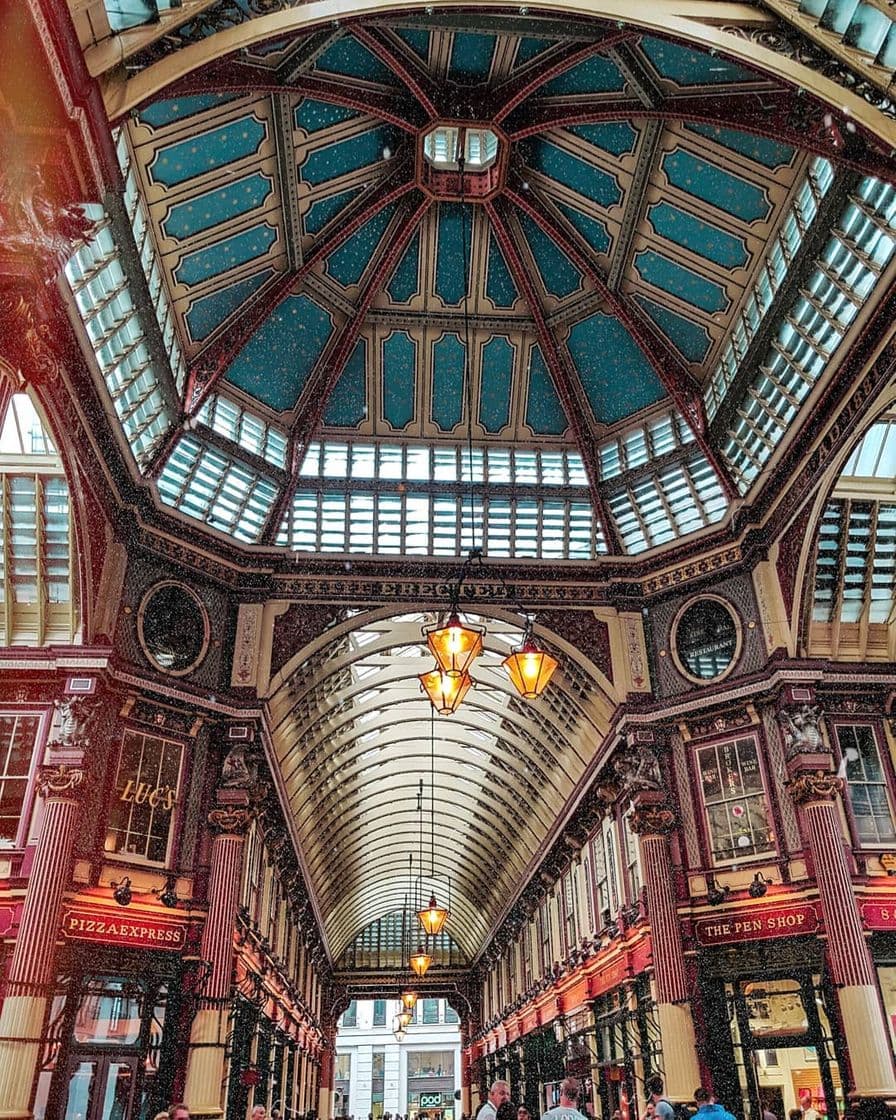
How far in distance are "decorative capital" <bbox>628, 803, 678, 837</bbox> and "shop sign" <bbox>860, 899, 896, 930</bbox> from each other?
3.52m

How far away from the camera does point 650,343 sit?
20.2 meters

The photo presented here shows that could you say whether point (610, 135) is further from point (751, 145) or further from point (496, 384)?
point (496, 384)

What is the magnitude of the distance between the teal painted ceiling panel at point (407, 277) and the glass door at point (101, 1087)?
1594cm

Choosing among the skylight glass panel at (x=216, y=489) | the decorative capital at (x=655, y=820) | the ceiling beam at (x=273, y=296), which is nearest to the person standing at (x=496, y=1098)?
the decorative capital at (x=655, y=820)

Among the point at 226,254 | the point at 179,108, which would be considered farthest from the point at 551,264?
the point at 179,108

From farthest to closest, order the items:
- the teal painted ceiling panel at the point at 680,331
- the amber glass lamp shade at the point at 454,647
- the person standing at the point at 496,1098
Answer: the teal painted ceiling panel at the point at 680,331 < the amber glass lamp shade at the point at 454,647 < the person standing at the point at 496,1098

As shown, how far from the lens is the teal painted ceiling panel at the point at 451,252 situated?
19891mm

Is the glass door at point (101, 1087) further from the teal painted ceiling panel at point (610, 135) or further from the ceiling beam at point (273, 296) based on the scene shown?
the teal painted ceiling panel at point (610, 135)

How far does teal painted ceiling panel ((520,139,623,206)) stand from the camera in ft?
59.9

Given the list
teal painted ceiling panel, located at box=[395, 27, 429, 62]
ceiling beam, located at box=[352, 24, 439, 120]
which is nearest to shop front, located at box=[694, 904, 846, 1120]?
ceiling beam, located at box=[352, 24, 439, 120]

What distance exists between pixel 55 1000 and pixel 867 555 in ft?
52.3

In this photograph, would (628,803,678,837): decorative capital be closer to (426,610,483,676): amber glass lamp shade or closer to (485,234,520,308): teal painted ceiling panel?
(426,610,483,676): amber glass lamp shade

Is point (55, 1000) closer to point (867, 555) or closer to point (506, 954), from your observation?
point (867, 555)

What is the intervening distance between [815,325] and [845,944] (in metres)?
10.3
